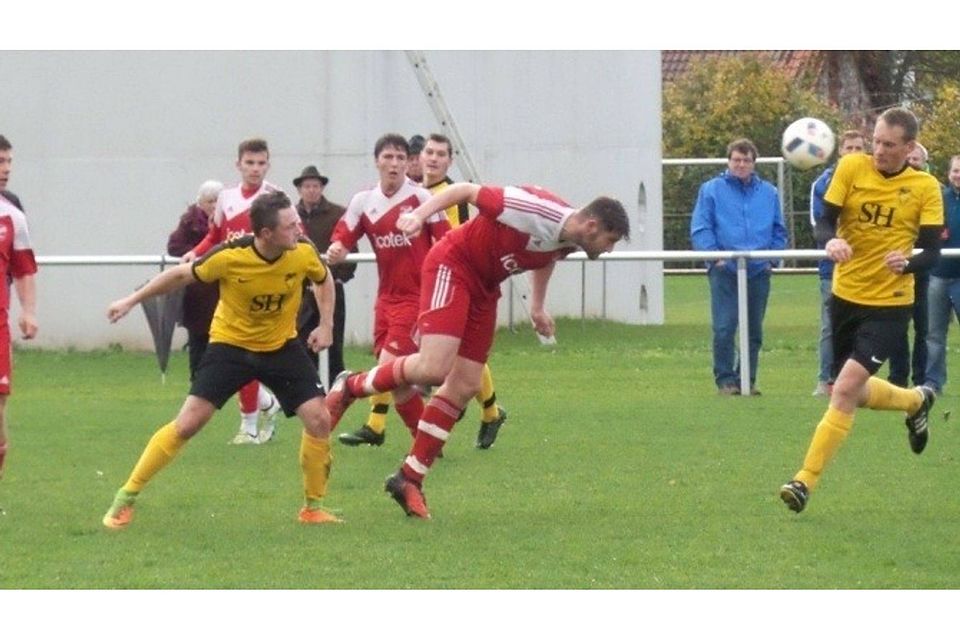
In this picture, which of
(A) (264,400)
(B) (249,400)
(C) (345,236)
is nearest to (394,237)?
(C) (345,236)

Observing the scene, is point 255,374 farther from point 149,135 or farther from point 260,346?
point 149,135

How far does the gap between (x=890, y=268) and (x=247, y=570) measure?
152 inches

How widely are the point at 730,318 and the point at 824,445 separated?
6707 millimetres

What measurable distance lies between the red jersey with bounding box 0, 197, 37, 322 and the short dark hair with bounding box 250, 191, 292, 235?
4.63 ft

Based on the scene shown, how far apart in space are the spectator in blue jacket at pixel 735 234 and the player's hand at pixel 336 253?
5418 mm

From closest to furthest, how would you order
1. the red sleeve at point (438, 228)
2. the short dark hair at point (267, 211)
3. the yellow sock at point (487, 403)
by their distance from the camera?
the short dark hair at point (267, 211) → the red sleeve at point (438, 228) → the yellow sock at point (487, 403)

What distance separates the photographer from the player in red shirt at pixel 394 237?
41.3ft

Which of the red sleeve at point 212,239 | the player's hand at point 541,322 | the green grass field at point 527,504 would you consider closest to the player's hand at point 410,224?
the green grass field at point 527,504

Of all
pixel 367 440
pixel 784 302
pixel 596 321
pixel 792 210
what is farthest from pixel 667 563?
pixel 792 210

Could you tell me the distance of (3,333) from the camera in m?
10.3

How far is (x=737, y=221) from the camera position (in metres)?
17.1

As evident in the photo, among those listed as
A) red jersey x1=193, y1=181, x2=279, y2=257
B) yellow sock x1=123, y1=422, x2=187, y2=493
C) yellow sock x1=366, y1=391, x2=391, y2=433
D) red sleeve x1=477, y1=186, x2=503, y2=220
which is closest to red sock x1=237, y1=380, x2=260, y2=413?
yellow sock x1=366, y1=391, x2=391, y2=433

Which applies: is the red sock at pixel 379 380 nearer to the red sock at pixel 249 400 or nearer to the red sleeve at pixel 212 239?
the red sleeve at pixel 212 239

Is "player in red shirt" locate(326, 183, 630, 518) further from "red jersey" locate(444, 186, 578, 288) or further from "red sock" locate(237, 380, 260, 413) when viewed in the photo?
"red sock" locate(237, 380, 260, 413)
